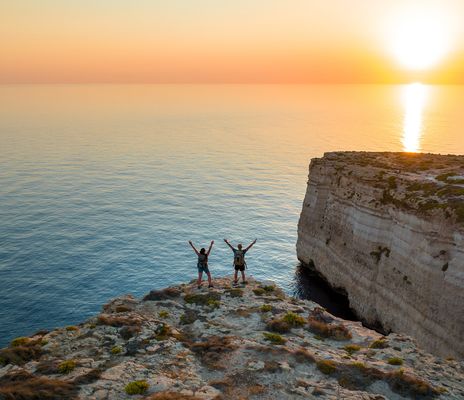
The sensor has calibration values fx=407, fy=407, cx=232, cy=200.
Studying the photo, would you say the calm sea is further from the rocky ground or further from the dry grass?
the dry grass

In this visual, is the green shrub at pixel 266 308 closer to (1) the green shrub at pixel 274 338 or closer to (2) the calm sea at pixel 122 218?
(1) the green shrub at pixel 274 338

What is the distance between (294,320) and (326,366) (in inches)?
256

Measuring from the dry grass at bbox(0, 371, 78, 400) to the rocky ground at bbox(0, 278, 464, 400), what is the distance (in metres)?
0.04

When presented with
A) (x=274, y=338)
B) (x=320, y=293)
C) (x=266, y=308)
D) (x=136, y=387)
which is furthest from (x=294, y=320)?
(x=320, y=293)

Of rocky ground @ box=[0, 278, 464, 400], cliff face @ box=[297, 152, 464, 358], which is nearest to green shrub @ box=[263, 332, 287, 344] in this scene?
rocky ground @ box=[0, 278, 464, 400]

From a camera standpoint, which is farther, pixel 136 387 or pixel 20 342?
pixel 20 342

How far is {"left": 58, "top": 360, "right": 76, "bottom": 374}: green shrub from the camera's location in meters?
19.5

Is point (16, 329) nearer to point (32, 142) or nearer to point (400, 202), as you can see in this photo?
point (400, 202)

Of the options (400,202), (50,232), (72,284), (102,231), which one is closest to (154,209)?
(102,231)

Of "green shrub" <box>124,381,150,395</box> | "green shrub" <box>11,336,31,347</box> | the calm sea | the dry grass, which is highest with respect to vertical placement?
the dry grass

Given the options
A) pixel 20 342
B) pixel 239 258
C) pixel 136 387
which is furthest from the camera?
pixel 239 258

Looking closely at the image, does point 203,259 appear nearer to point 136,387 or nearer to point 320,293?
point 136,387

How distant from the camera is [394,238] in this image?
39.5m

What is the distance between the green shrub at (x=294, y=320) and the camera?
2764cm
